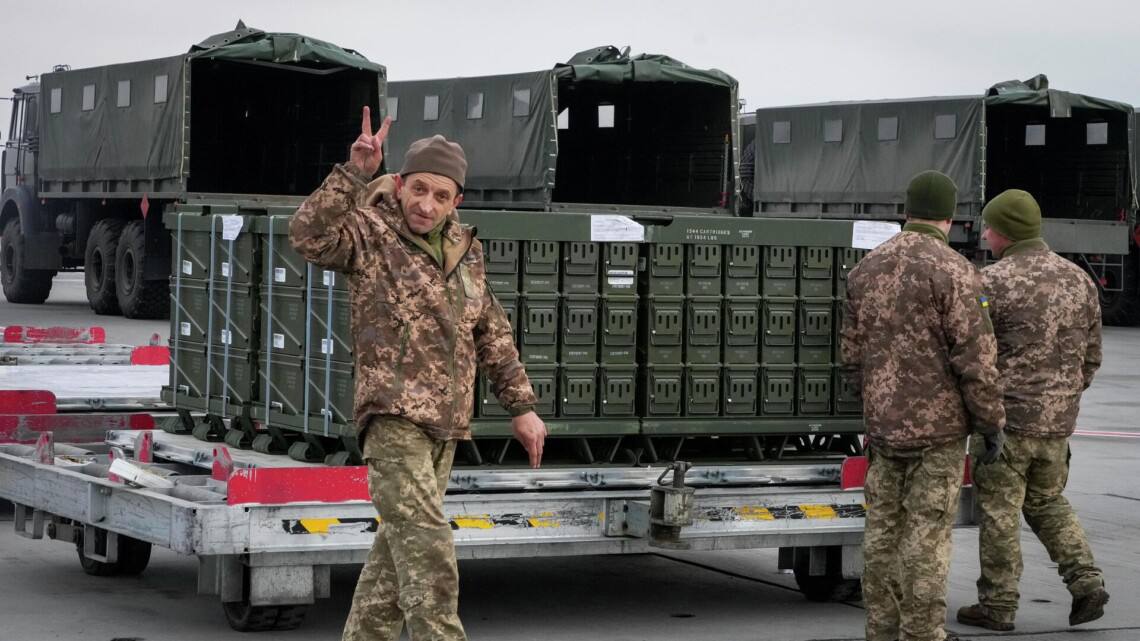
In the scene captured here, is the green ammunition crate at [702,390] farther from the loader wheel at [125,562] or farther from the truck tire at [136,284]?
the truck tire at [136,284]

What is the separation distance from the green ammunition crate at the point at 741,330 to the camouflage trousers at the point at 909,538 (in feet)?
4.26

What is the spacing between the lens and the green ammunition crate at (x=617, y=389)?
8117 mm

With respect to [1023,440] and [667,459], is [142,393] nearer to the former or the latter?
[667,459]

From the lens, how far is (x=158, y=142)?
953 inches

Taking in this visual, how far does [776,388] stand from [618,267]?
0.99 metres

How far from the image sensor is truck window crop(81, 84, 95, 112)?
27016 millimetres

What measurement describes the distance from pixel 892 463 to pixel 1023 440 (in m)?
1.22

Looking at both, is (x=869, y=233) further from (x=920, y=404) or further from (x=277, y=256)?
(x=277, y=256)

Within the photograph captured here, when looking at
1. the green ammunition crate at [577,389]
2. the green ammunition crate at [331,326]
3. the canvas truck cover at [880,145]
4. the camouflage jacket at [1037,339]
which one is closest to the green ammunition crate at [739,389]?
the green ammunition crate at [577,389]

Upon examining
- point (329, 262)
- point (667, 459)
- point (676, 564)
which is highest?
point (329, 262)

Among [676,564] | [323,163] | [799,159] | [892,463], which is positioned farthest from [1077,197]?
[892,463]

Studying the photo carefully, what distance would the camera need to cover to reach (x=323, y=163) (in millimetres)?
22703

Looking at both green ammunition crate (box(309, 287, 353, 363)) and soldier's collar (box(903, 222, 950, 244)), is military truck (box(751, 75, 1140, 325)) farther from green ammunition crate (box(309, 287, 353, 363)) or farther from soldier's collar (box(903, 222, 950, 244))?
soldier's collar (box(903, 222, 950, 244))

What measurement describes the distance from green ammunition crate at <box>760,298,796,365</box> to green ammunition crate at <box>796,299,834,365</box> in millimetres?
38
